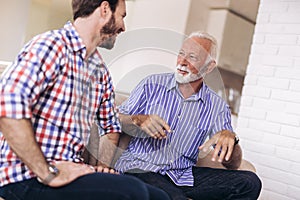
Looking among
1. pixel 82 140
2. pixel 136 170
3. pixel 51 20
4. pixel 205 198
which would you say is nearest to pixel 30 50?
pixel 82 140

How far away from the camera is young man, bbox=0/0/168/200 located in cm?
95

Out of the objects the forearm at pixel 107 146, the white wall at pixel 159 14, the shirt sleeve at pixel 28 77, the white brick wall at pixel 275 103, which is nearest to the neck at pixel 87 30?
the shirt sleeve at pixel 28 77

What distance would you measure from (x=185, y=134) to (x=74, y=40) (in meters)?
0.77

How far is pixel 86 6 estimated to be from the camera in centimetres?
113

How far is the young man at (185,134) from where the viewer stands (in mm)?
1606

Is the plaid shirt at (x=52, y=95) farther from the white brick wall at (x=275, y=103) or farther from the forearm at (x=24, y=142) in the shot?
the white brick wall at (x=275, y=103)

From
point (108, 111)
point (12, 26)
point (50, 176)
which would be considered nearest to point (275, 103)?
point (108, 111)

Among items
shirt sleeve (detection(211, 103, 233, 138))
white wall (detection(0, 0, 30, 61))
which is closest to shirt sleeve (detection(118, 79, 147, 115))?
shirt sleeve (detection(211, 103, 233, 138))

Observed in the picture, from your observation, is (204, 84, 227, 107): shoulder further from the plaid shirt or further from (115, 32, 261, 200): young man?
the plaid shirt

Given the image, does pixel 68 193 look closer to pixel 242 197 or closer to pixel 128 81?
pixel 242 197

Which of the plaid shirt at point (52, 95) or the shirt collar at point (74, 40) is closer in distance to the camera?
the plaid shirt at point (52, 95)

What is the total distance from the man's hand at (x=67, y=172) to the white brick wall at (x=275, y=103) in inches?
64.5

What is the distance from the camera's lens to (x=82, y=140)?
45.4 inches

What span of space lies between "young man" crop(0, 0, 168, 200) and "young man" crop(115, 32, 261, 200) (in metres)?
0.42
